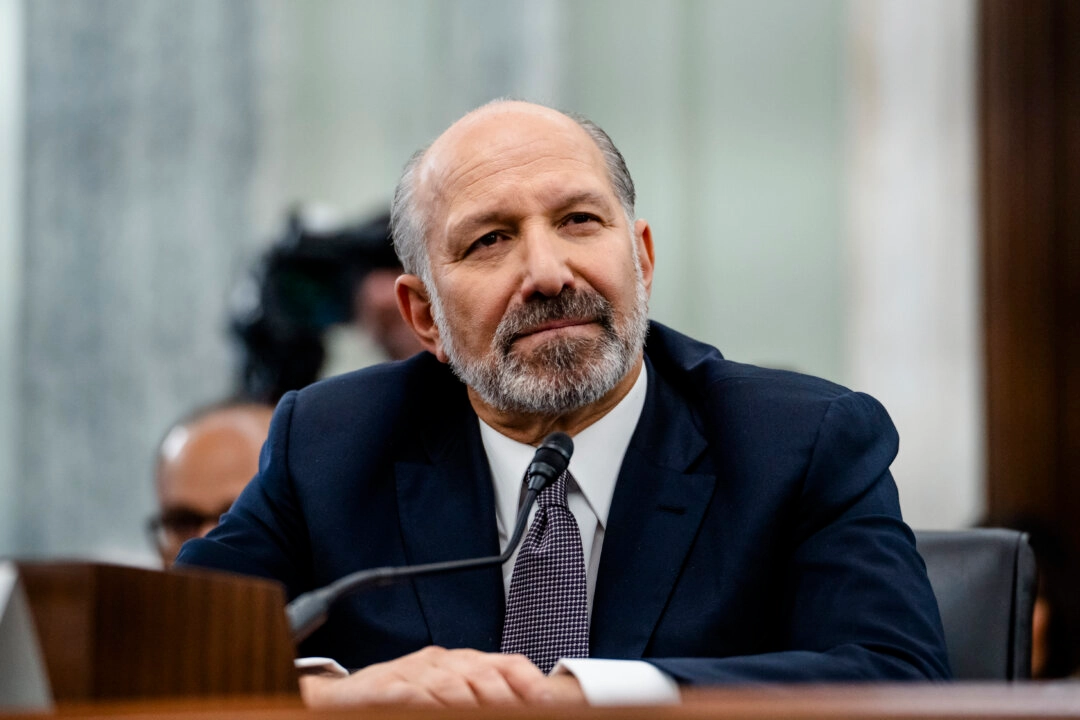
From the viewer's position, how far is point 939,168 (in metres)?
4.24

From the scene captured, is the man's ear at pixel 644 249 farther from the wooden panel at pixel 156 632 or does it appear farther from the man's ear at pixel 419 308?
the wooden panel at pixel 156 632

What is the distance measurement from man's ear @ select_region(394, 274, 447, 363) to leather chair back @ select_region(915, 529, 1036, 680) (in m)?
0.80

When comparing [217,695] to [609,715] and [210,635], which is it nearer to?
[210,635]

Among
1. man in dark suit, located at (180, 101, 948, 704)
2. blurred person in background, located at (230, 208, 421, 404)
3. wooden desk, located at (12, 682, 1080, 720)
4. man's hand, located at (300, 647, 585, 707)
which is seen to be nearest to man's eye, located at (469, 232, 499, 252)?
man in dark suit, located at (180, 101, 948, 704)

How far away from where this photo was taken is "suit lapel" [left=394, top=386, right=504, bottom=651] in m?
1.76

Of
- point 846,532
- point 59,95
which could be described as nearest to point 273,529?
point 846,532

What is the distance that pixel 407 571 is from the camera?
1.42 meters

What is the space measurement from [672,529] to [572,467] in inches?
7.2

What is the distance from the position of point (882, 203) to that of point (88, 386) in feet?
8.70

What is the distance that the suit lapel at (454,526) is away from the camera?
1.76 m

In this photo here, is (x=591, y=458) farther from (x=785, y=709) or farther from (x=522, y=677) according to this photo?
(x=785, y=709)

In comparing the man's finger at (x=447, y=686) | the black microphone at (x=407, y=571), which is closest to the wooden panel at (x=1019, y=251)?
the black microphone at (x=407, y=571)

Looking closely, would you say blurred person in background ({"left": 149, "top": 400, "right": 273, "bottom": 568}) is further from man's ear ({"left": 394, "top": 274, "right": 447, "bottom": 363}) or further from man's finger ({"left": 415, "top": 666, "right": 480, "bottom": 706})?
man's finger ({"left": 415, "top": 666, "right": 480, "bottom": 706})

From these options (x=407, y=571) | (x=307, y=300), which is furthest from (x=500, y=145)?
(x=307, y=300)
